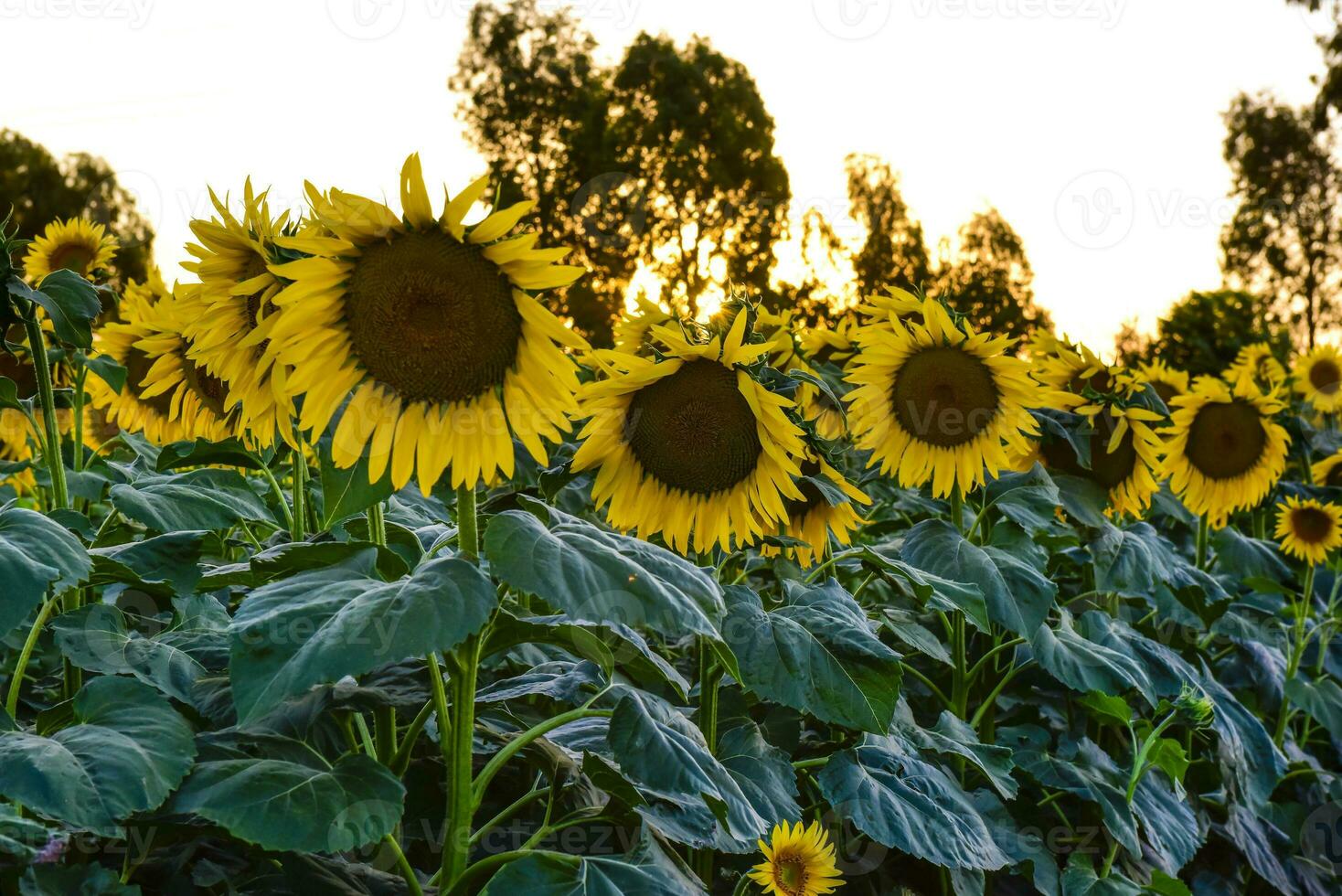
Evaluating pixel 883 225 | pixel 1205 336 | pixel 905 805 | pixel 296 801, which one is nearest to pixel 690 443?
pixel 905 805

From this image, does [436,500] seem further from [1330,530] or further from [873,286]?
[873,286]

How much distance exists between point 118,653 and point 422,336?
2.40 ft

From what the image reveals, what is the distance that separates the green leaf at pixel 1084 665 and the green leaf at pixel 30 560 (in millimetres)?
1979

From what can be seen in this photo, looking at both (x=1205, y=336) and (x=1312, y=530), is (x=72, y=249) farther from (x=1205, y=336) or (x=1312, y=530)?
(x=1205, y=336)

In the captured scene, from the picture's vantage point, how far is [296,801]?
134cm

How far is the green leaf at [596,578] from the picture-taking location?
1.31 metres

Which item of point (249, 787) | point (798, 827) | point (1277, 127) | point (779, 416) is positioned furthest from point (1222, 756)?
point (1277, 127)

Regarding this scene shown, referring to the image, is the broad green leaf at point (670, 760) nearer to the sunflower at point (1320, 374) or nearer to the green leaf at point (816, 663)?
the green leaf at point (816, 663)

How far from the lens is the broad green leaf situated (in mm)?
1466

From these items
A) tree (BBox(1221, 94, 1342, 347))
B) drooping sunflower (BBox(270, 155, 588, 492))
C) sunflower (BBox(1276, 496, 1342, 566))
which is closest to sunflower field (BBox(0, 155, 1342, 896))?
drooping sunflower (BBox(270, 155, 588, 492))

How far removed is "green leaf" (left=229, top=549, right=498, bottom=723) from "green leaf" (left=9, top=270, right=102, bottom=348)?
1.02 metres

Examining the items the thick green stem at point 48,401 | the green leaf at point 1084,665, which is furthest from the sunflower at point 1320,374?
the thick green stem at point 48,401

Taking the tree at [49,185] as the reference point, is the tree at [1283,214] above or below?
above

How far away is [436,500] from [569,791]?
104 centimetres
